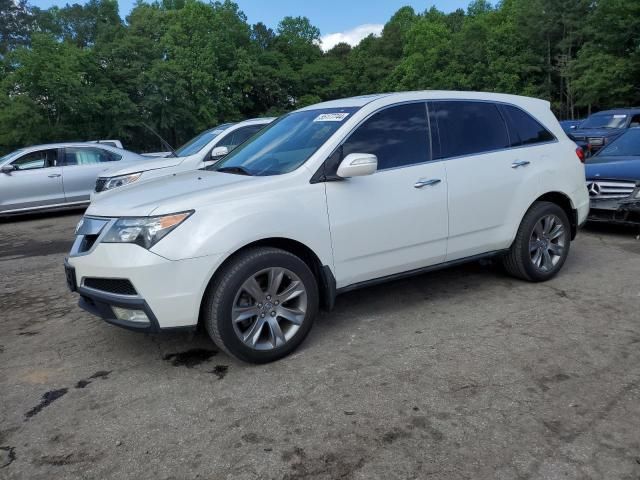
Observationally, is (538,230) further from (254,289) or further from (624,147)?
(624,147)

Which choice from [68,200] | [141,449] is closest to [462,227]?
[141,449]

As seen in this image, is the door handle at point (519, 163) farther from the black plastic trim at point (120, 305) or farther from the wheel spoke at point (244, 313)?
the black plastic trim at point (120, 305)

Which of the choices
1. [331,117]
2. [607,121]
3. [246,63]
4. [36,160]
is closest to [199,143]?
[36,160]

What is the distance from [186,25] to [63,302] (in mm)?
48797

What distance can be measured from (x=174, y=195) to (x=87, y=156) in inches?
366

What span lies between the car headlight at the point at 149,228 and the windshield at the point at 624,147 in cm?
690

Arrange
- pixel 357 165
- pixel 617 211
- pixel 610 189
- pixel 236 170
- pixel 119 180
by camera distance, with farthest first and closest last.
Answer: pixel 119 180 < pixel 610 189 < pixel 617 211 < pixel 236 170 < pixel 357 165

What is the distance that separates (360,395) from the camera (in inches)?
127

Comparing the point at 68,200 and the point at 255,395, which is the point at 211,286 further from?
the point at 68,200

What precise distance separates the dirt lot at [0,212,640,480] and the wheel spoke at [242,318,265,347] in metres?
0.20

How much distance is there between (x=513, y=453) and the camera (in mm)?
2631

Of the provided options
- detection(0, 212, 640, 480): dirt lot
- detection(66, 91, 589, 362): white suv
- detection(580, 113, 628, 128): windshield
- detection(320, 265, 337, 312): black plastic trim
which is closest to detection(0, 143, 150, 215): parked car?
detection(0, 212, 640, 480): dirt lot

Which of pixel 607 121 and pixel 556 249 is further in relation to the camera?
pixel 607 121

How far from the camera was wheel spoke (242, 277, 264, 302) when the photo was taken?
3.54m
